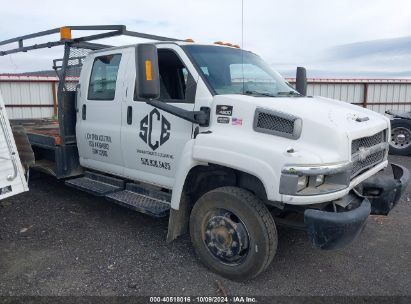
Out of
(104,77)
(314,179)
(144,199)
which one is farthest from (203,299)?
(104,77)

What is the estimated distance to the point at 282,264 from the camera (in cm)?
392

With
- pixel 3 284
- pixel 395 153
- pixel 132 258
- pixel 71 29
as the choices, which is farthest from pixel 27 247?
pixel 395 153

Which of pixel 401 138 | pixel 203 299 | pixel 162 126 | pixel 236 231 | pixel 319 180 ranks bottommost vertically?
pixel 203 299

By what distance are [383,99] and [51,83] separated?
46.2 ft

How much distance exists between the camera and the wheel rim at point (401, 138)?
9.44 meters

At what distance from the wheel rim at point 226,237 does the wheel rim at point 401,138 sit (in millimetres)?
7513

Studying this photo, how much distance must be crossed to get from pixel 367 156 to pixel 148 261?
2386mm

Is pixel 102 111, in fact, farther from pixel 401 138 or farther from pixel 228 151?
pixel 401 138

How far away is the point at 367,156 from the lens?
364cm

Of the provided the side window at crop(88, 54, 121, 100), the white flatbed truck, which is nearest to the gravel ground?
the white flatbed truck

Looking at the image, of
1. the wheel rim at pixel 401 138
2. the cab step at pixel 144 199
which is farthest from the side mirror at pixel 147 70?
the wheel rim at pixel 401 138

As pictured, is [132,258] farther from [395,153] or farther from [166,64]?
[395,153]

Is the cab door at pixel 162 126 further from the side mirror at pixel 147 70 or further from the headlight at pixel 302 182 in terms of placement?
the headlight at pixel 302 182

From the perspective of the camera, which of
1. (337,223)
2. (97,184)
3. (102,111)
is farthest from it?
(97,184)
